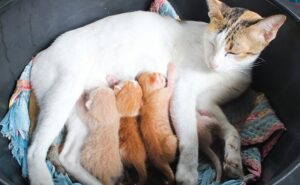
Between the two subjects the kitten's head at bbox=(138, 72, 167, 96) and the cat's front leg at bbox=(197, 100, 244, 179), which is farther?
the kitten's head at bbox=(138, 72, 167, 96)

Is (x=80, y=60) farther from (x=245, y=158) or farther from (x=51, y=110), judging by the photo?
(x=245, y=158)

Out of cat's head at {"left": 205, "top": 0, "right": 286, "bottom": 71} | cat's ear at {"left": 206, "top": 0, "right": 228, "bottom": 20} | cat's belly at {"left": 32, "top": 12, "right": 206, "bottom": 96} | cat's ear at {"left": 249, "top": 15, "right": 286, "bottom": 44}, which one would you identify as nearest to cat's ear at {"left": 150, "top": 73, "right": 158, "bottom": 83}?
cat's belly at {"left": 32, "top": 12, "right": 206, "bottom": 96}

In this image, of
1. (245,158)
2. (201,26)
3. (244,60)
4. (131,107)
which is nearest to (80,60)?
(131,107)

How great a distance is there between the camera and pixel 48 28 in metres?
1.71

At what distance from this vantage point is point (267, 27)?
1321mm

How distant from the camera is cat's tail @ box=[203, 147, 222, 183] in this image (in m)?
1.38

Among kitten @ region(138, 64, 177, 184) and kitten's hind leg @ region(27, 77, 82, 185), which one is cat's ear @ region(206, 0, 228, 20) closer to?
kitten @ region(138, 64, 177, 184)

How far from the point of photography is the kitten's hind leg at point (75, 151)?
4.47 feet

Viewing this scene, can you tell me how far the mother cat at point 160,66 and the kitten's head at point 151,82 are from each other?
71 mm

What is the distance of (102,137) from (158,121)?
223mm

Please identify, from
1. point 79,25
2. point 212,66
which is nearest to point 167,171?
point 212,66

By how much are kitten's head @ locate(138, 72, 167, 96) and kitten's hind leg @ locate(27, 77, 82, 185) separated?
266 millimetres

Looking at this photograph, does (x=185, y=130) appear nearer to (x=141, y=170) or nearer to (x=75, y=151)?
(x=141, y=170)

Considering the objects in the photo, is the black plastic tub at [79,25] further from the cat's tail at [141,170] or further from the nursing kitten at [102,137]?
the cat's tail at [141,170]
